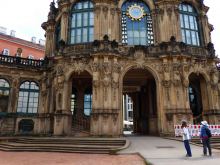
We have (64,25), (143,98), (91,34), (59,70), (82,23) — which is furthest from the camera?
(143,98)

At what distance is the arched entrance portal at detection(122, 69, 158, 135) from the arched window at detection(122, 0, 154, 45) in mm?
3177

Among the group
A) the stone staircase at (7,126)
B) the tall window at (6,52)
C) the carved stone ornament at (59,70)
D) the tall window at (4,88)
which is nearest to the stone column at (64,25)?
the carved stone ornament at (59,70)

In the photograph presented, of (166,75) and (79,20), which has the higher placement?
(79,20)

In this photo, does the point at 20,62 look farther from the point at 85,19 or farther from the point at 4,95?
the point at 85,19

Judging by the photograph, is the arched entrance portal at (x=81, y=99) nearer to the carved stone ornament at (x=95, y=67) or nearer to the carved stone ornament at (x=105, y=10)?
the carved stone ornament at (x=95, y=67)

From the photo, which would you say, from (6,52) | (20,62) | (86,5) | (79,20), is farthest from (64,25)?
(6,52)

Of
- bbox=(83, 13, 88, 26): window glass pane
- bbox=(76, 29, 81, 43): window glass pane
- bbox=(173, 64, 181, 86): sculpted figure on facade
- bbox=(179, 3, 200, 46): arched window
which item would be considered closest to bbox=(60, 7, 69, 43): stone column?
bbox=(76, 29, 81, 43): window glass pane

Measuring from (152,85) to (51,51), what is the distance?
41.8ft

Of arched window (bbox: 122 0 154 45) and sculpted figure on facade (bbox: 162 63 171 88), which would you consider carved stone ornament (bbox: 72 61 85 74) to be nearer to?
arched window (bbox: 122 0 154 45)

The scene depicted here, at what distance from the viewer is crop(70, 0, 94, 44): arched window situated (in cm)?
2216

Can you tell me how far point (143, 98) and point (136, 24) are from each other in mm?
9169

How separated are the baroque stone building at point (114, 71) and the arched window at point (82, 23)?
104 millimetres

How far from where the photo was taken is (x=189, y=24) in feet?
76.6

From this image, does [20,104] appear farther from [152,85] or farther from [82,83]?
[152,85]
